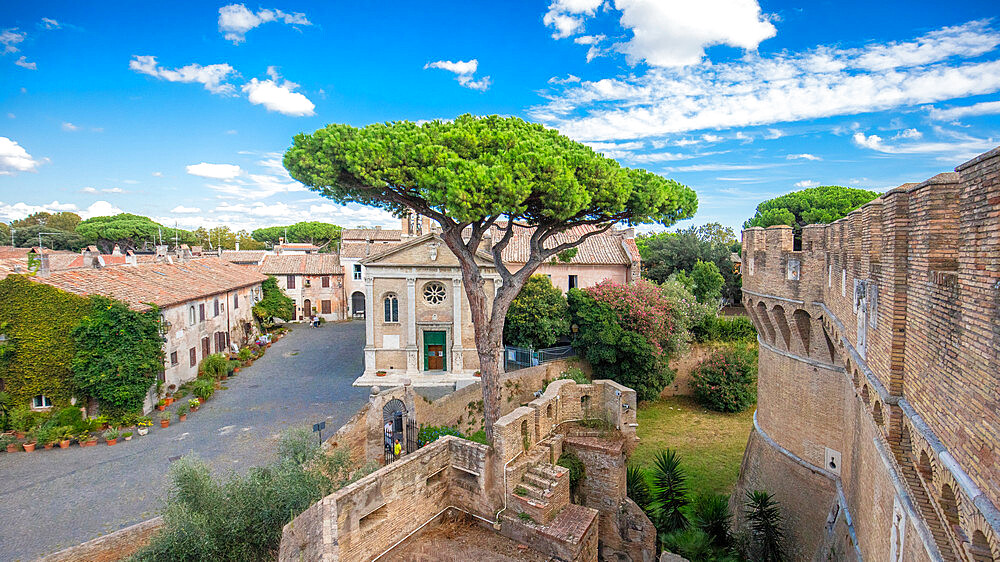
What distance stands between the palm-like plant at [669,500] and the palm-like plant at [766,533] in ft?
6.30

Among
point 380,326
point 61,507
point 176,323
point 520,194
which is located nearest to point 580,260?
point 380,326

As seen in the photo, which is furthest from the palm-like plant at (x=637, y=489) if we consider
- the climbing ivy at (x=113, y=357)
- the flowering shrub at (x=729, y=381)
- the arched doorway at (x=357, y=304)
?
the arched doorway at (x=357, y=304)

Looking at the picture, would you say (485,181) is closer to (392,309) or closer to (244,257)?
(392,309)

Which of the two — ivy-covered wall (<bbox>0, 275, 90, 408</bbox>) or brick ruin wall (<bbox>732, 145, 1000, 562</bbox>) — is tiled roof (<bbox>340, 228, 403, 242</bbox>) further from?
brick ruin wall (<bbox>732, 145, 1000, 562</bbox>)

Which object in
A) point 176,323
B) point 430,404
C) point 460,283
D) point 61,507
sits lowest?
point 61,507

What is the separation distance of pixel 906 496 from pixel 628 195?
907 cm

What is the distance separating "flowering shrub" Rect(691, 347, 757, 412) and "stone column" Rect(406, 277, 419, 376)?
1396 centimetres

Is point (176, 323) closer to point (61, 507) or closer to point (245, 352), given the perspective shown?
point (245, 352)

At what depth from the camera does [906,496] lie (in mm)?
4496

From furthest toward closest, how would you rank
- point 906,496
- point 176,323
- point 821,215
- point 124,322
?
point 821,215
point 176,323
point 124,322
point 906,496

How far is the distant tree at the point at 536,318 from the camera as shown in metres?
22.3

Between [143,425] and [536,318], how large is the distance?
15.6 metres

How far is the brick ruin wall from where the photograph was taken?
3158 millimetres

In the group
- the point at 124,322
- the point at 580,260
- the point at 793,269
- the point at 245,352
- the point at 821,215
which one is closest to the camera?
the point at 793,269
